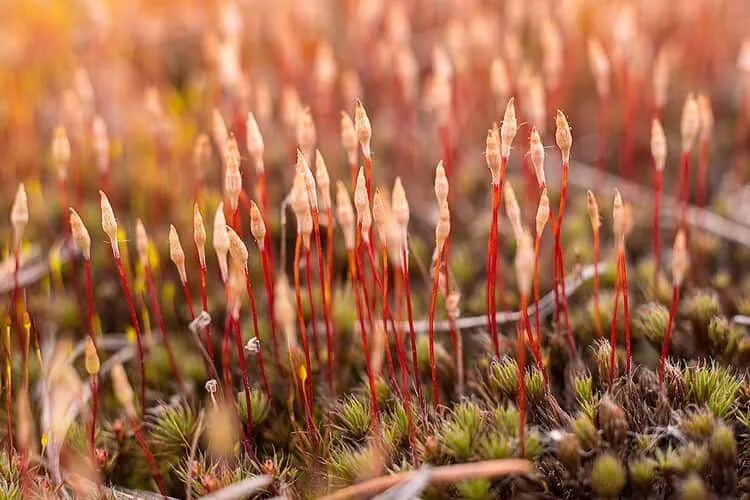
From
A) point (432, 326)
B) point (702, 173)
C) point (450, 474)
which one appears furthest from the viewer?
point (702, 173)

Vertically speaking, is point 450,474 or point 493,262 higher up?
point 493,262

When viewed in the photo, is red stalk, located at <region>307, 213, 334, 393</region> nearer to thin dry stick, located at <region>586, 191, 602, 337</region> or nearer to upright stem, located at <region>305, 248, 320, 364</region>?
upright stem, located at <region>305, 248, 320, 364</region>

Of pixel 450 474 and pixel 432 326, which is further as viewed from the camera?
pixel 432 326

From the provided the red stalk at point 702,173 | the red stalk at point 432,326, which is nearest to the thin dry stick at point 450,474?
the red stalk at point 432,326

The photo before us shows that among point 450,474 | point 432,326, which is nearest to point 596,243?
point 432,326

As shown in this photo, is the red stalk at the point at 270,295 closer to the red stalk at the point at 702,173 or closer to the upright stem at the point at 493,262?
the upright stem at the point at 493,262

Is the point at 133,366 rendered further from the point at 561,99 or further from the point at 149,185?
the point at 561,99

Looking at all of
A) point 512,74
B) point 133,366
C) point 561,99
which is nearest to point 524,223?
point 512,74

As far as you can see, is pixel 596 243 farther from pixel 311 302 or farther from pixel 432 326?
pixel 311 302

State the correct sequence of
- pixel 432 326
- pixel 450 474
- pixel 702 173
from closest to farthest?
1. pixel 450 474
2. pixel 432 326
3. pixel 702 173
